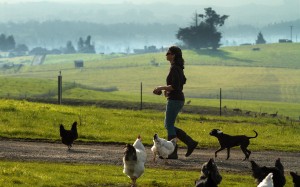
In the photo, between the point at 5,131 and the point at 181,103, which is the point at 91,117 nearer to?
the point at 5,131

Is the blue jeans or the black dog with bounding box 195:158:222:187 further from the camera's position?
the blue jeans

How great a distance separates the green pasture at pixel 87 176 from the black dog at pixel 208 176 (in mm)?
1909

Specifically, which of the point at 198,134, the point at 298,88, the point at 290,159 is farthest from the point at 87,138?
the point at 298,88

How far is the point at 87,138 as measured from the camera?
89.4 ft

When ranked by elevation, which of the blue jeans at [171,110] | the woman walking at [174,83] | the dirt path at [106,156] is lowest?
the dirt path at [106,156]

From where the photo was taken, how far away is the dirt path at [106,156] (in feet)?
69.1

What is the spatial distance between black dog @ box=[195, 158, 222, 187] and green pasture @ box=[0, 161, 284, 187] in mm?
1909

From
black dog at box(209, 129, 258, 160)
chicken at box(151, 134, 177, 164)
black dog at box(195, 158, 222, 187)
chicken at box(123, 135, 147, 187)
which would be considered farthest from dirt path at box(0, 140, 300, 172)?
black dog at box(195, 158, 222, 187)

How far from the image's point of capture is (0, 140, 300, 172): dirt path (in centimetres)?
2105

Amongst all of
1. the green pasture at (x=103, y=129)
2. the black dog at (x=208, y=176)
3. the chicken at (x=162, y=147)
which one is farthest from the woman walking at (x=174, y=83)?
the black dog at (x=208, y=176)

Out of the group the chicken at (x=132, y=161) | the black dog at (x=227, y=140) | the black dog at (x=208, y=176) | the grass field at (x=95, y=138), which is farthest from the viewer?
the black dog at (x=227, y=140)

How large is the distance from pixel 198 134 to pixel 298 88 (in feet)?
543

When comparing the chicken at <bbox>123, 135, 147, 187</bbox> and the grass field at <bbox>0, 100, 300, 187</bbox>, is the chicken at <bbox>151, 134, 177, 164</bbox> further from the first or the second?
the chicken at <bbox>123, 135, 147, 187</bbox>

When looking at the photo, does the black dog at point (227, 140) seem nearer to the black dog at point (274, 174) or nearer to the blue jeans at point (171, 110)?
the blue jeans at point (171, 110)
